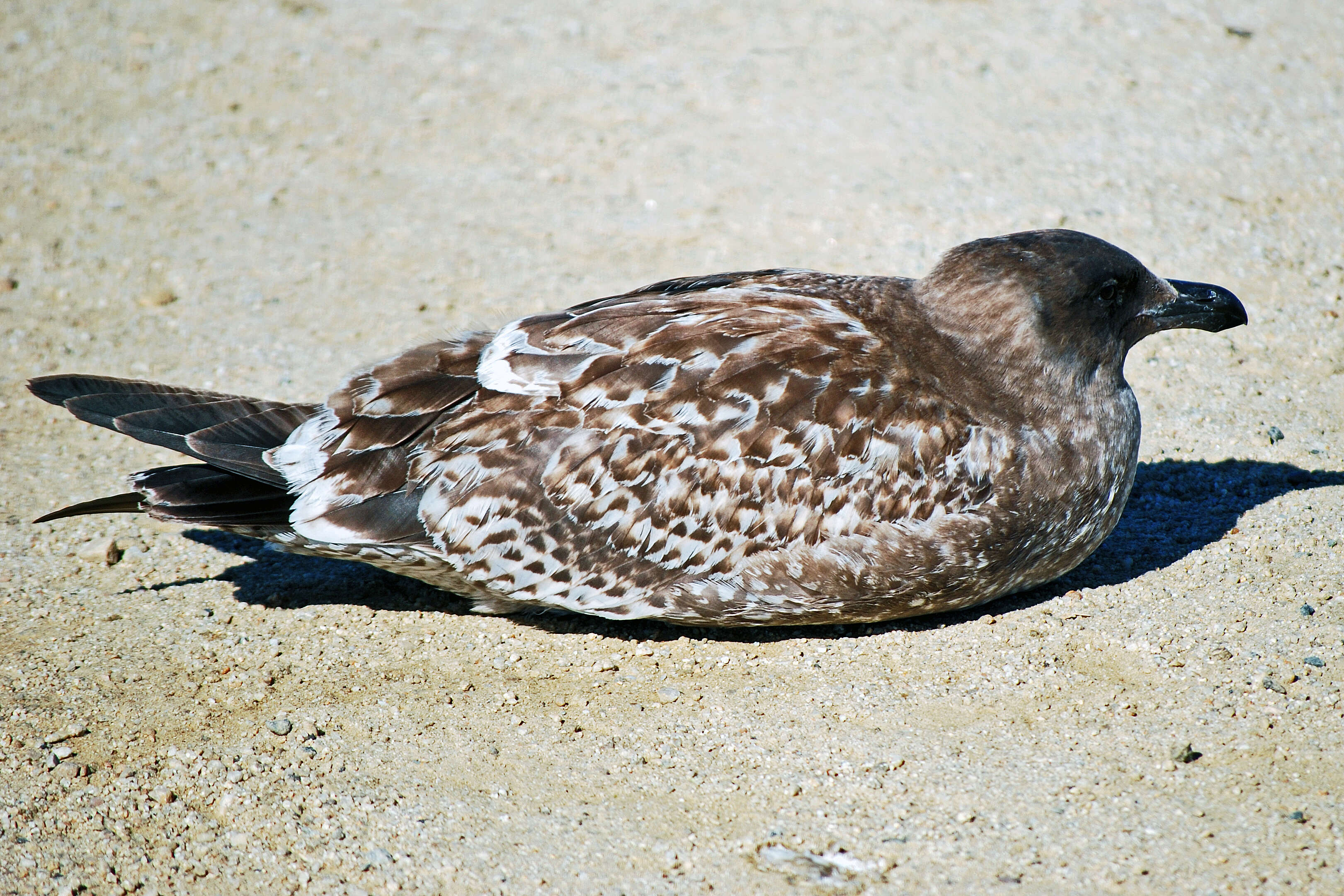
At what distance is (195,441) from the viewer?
5.23 metres

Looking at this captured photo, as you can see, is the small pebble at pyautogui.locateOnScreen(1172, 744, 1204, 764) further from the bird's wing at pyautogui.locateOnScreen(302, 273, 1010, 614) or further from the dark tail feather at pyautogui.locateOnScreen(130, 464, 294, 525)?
the dark tail feather at pyautogui.locateOnScreen(130, 464, 294, 525)

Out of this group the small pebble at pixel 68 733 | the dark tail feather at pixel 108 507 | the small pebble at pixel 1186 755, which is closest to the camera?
the small pebble at pixel 1186 755

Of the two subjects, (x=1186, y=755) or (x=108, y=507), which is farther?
A: (x=108, y=507)

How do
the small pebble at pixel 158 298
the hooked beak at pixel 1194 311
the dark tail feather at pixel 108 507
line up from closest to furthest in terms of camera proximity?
the dark tail feather at pixel 108 507
the hooked beak at pixel 1194 311
the small pebble at pixel 158 298

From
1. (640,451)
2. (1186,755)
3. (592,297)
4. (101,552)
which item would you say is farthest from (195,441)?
(1186,755)

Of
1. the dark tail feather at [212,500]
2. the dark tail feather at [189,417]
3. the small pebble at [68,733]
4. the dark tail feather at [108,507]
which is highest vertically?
the dark tail feather at [189,417]

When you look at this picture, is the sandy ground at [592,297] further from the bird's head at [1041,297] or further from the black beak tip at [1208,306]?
the bird's head at [1041,297]

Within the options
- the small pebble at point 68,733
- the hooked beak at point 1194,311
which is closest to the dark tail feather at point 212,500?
the small pebble at point 68,733

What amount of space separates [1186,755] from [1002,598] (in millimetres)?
1226

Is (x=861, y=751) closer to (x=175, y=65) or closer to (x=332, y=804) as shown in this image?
(x=332, y=804)

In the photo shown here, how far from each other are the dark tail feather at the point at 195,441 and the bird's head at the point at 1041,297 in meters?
2.81

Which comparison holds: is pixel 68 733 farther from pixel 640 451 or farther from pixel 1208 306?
pixel 1208 306

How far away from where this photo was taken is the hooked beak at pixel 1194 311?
5.55 metres

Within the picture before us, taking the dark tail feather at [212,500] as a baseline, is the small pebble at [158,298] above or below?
below
